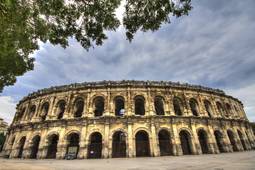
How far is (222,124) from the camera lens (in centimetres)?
2041

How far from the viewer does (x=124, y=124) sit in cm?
1734

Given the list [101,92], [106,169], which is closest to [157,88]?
[101,92]

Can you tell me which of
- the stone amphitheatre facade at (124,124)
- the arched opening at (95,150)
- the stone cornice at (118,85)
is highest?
the stone cornice at (118,85)

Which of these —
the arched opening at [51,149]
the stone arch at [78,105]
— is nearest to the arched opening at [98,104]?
the stone arch at [78,105]

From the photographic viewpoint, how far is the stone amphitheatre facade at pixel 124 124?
1714 cm

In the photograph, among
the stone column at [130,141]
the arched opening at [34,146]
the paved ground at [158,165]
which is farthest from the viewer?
the arched opening at [34,146]

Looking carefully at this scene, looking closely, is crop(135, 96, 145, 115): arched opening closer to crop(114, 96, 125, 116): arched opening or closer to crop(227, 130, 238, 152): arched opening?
crop(114, 96, 125, 116): arched opening

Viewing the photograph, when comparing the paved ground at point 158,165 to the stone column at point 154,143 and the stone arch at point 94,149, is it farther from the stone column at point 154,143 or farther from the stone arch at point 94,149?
the stone arch at point 94,149

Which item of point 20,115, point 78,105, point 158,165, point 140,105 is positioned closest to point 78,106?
point 78,105

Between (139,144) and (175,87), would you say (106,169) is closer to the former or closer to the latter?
(139,144)

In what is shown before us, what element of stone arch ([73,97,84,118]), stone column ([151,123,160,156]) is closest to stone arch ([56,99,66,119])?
stone arch ([73,97,84,118])

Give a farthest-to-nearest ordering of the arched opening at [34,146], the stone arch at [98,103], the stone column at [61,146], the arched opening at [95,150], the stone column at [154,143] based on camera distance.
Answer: the stone arch at [98,103] → the arched opening at [34,146] → the arched opening at [95,150] → the stone column at [61,146] → the stone column at [154,143]

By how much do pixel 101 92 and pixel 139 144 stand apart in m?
7.57

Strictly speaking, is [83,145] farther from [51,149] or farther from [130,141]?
[51,149]
